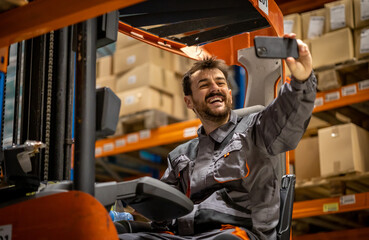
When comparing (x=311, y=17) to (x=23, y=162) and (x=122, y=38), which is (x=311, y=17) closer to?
(x=122, y=38)

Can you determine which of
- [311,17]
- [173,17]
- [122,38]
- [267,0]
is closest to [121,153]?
[122,38]

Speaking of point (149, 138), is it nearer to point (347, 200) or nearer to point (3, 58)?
point (347, 200)

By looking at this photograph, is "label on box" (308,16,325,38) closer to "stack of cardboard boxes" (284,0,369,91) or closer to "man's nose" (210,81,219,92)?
"stack of cardboard boxes" (284,0,369,91)

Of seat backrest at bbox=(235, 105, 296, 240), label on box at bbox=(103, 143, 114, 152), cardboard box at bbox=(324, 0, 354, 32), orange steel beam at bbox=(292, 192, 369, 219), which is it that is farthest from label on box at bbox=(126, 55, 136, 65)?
seat backrest at bbox=(235, 105, 296, 240)

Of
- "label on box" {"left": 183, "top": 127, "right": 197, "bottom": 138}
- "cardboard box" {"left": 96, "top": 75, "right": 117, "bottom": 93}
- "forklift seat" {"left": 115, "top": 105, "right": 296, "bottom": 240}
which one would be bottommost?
"forklift seat" {"left": 115, "top": 105, "right": 296, "bottom": 240}

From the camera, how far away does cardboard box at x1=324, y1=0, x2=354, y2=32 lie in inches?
→ 217

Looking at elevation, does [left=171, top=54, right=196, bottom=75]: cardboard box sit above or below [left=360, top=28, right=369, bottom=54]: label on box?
above

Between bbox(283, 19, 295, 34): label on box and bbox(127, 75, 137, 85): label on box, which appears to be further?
bbox(127, 75, 137, 85): label on box

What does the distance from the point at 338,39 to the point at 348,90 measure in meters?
0.50

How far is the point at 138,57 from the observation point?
631 cm

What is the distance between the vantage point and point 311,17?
582 cm

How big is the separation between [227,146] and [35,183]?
1130 millimetres

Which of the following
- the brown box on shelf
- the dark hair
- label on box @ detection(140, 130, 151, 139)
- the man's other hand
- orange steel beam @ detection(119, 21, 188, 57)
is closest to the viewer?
the man's other hand

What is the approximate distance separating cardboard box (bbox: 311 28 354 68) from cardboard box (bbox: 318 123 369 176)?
65cm
